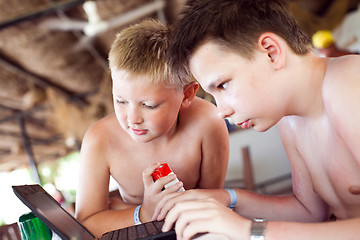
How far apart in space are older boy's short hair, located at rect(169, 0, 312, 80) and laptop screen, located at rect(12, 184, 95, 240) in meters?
0.48

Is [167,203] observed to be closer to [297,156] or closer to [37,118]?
[297,156]

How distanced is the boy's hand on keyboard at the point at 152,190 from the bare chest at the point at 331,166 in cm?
37

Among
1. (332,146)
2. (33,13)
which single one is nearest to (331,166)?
(332,146)

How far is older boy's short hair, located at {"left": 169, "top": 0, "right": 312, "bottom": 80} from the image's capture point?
0.90 m

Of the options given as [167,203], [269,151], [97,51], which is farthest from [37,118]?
[167,203]

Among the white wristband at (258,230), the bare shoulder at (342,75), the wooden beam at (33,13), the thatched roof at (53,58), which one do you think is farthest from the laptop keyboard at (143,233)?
the wooden beam at (33,13)

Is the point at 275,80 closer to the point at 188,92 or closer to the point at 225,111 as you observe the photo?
the point at 225,111

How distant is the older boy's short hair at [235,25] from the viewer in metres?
0.90

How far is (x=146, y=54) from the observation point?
1217mm

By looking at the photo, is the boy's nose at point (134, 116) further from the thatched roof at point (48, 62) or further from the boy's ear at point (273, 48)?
the thatched roof at point (48, 62)

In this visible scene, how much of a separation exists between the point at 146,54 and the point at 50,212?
0.61 meters

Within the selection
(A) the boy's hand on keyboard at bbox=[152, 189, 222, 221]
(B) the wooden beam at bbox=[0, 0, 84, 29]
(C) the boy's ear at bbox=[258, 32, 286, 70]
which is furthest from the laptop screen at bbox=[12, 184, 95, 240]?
(B) the wooden beam at bbox=[0, 0, 84, 29]

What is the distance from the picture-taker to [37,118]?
762 centimetres

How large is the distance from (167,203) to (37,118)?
735 centimetres
